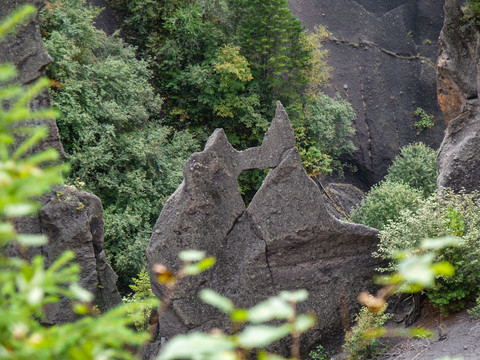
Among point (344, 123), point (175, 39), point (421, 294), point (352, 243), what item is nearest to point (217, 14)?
point (175, 39)

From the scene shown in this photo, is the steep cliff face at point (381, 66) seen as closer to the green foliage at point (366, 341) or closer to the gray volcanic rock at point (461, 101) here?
the gray volcanic rock at point (461, 101)

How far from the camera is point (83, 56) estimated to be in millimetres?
13562

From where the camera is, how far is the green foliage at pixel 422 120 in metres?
20.5

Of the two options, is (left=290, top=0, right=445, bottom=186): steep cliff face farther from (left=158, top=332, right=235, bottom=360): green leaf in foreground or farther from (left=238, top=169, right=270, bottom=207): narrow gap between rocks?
(left=158, top=332, right=235, bottom=360): green leaf in foreground

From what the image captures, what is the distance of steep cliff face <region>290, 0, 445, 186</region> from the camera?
67.3 ft

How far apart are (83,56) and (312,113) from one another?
8920mm

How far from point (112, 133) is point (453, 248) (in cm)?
949

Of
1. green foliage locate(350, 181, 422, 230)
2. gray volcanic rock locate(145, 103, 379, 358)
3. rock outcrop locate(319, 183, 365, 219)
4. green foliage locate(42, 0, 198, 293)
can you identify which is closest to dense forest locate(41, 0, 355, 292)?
green foliage locate(42, 0, 198, 293)

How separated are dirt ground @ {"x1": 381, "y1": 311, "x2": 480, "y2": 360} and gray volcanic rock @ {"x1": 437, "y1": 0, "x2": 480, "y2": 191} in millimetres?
3185

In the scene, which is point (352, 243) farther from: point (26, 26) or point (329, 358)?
point (26, 26)

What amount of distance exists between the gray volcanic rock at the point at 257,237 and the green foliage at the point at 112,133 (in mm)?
4750

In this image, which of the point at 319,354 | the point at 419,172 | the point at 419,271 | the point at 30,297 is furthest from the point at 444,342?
the point at 419,172

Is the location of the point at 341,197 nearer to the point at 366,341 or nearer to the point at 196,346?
the point at 366,341

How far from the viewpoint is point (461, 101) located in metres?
9.79
